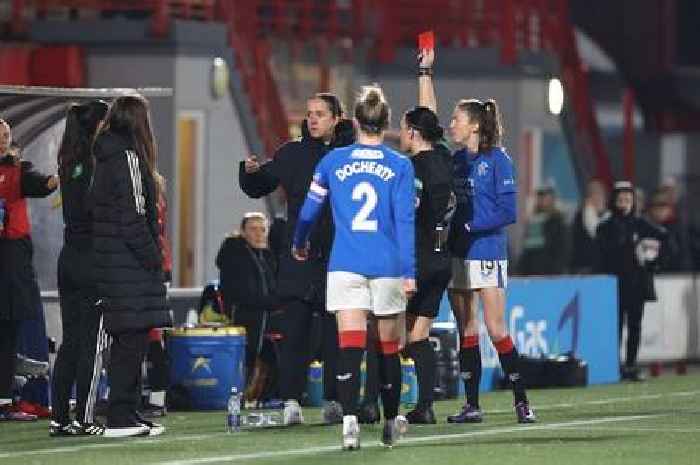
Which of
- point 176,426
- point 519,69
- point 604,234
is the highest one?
point 519,69

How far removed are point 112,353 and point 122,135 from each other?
132cm

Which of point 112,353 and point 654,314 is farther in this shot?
point 654,314

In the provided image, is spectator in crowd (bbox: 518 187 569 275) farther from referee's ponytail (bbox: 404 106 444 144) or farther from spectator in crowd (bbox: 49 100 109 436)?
spectator in crowd (bbox: 49 100 109 436)

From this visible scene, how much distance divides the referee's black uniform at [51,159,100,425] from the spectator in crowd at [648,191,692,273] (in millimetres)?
8635

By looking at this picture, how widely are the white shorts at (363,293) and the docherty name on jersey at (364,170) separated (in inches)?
22.1

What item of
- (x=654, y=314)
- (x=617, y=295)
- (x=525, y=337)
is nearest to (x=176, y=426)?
(x=525, y=337)

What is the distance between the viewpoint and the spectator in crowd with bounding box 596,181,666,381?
23703mm

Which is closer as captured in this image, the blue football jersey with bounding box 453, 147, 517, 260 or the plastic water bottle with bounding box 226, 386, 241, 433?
the plastic water bottle with bounding box 226, 386, 241, 433

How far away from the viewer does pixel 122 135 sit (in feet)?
52.2

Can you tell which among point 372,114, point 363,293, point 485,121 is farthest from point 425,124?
point 363,293

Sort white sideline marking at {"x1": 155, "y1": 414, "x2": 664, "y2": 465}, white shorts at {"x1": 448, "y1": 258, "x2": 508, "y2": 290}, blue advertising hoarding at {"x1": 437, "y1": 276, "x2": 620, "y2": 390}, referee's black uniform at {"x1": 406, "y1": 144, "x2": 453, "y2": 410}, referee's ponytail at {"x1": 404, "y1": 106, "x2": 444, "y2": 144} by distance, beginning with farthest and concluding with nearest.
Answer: blue advertising hoarding at {"x1": 437, "y1": 276, "x2": 620, "y2": 390} < white shorts at {"x1": 448, "y1": 258, "x2": 508, "y2": 290} < referee's ponytail at {"x1": 404, "y1": 106, "x2": 444, "y2": 144} < referee's black uniform at {"x1": 406, "y1": 144, "x2": 453, "y2": 410} < white sideline marking at {"x1": 155, "y1": 414, "x2": 664, "y2": 465}

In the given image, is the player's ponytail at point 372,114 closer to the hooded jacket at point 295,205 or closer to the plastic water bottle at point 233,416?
the hooded jacket at point 295,205

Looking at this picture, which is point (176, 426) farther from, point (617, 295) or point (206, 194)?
point (206, 194)

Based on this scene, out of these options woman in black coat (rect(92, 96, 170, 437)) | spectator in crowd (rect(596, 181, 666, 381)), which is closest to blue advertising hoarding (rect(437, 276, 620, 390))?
spectator in crowd (rect(596, 181, 666, 381))
